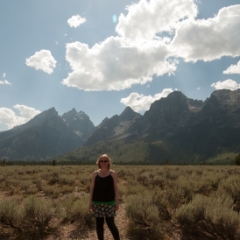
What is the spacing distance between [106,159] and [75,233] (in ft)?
11.2

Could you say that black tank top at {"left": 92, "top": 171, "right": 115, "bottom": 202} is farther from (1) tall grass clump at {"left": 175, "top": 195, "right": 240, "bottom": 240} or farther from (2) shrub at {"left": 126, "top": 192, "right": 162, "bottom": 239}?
(1) tall grass clump at {"left": 175, "top": 195, "right": 240, "bottom": 240}

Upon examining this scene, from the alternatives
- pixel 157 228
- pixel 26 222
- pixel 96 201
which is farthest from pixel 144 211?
pixel 26 222

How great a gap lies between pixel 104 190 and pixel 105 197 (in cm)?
19

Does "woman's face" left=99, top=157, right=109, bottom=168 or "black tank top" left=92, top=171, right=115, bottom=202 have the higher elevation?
"woman's face" left=99, top=157, right=109, bottom=168

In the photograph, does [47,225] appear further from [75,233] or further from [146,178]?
[146,178]

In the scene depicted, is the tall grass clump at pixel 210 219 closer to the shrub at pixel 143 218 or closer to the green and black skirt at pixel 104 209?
the shrub at pixel 143 218

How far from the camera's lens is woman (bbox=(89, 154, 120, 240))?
5457 mm

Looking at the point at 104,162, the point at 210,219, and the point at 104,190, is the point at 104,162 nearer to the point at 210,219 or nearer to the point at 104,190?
the point at 104,190

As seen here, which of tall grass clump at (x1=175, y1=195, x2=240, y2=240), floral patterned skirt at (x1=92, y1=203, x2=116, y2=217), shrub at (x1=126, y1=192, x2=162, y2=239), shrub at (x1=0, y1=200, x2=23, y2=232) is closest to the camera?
floral patterned skirt at (x1=92, y1=203, x2=116, y2=217)

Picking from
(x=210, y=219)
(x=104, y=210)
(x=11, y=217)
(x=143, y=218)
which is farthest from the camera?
(x=11, y=217)

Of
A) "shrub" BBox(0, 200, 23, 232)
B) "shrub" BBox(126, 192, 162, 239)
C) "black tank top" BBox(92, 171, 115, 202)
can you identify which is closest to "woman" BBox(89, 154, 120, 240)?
"black tank top" BBox(92, 171, 115, 202)

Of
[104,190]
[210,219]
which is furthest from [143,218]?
[104,190]

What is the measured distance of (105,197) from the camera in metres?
5.48

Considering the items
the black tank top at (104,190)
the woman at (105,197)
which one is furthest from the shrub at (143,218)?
the black tank top at (104,190)
